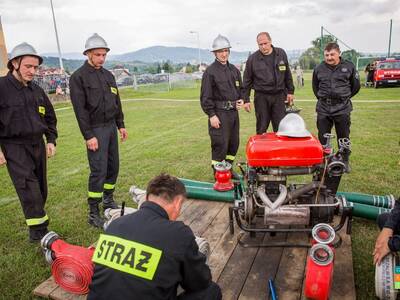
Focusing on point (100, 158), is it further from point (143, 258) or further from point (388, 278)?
point (388, 278)

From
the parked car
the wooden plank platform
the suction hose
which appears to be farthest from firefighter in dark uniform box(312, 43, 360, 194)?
the parked car

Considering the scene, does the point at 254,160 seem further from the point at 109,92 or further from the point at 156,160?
the point at 156,160

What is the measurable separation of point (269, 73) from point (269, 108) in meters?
0.53

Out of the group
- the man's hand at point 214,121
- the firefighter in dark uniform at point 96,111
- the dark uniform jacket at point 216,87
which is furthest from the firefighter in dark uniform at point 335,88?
the firefighter in dark uniform at point 96,111

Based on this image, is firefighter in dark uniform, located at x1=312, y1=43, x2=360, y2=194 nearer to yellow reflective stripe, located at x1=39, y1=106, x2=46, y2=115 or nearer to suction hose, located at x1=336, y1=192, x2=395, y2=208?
suction hose, located at x1=336, y1=192, x2=395, y2=208

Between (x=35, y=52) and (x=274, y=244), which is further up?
(x=35, y=52)

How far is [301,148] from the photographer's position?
2.91 metres

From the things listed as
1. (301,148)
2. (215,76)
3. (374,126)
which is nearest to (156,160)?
(215,76)

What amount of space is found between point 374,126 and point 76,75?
7547mm

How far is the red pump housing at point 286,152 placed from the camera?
291 centimetres

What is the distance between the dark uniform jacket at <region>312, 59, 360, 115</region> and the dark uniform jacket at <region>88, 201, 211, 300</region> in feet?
12.1

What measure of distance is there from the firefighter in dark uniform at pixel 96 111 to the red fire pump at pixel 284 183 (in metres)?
1.75

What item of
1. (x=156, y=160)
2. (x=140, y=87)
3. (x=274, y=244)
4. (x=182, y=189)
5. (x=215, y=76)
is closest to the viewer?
(x=182, y=189)

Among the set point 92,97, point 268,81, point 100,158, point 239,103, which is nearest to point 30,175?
point 100,158
